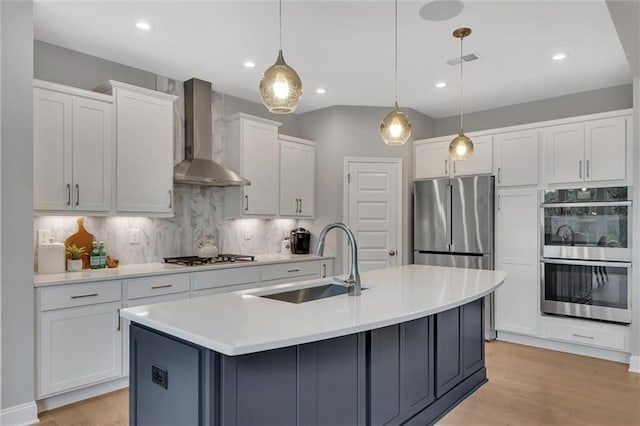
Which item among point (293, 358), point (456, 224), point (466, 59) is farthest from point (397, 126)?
point (456, 224)

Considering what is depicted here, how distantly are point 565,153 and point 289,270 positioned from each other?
3.07 m

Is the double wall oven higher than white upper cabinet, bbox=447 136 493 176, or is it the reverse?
white upper cabinet, bbox=447 136 493 176

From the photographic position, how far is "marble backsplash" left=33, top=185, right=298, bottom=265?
11.6ft

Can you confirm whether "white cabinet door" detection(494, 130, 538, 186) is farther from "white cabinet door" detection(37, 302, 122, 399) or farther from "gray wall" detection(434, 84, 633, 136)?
"white cabinet door" detection(37, 302, 122, 399)

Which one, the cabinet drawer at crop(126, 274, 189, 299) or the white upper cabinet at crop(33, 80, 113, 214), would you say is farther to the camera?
the cabinet drawer at crop(126, 274, 189, 299)

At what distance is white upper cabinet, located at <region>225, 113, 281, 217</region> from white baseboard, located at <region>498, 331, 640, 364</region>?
2974 millimetres

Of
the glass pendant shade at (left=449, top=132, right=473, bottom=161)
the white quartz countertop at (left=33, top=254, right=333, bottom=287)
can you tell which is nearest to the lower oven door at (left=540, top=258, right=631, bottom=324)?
the glass pendant shade at (left=449, top=132, right=473, bottom=161)

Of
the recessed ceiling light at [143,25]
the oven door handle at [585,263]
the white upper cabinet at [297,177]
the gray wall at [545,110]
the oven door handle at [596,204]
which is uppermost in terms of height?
the recessed ceiling light at [143,25]

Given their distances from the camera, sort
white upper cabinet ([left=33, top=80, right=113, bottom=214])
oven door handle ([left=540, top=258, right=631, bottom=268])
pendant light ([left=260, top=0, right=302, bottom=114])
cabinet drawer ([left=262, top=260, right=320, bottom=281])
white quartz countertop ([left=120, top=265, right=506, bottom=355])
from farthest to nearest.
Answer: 1. cabinet drawer ([left=262, top=260, right=320, bottom=281])
2. oven door handle ([left=540, top=258, right=631, bottom=268])
3. white upper cabinet ([left=33, top=80, right=113, bottom=214])
4. pendant light ([left=260, top=0, right=302, bottom=114])
5. white quartz countertop ([left=120, top=265, right=506, bottom=355])

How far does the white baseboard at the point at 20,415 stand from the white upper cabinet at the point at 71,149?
131 centimetres

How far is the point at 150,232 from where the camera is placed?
12.9 ft

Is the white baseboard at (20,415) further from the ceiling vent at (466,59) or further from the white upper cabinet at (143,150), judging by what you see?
the ceiling vent at (466,59)

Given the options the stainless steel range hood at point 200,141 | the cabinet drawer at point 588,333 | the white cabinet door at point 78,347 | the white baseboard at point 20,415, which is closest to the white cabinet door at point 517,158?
the cabinet drawer at point 588,333

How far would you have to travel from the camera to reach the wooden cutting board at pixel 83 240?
11.0 feet
